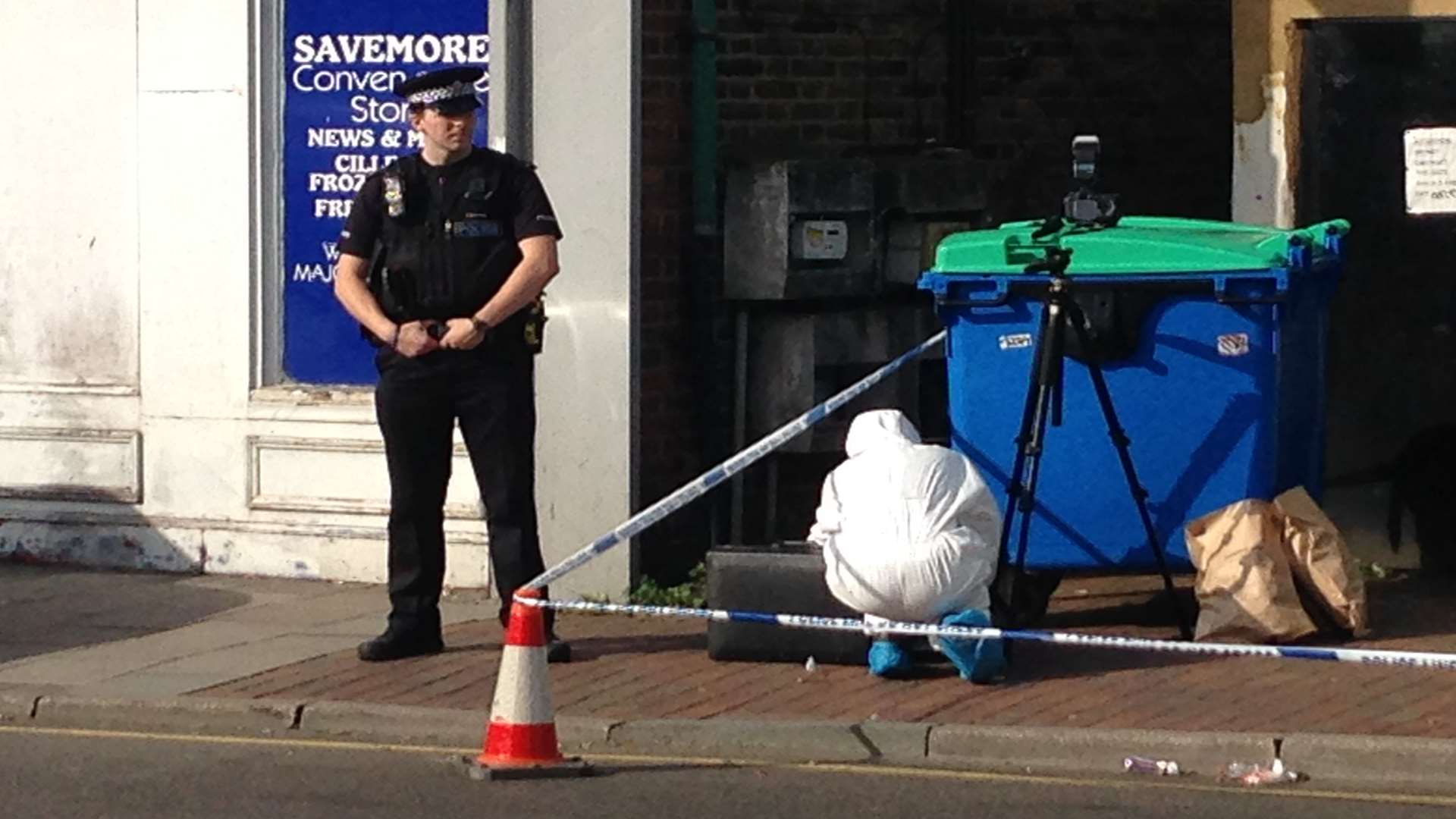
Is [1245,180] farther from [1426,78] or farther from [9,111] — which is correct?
[9,111]

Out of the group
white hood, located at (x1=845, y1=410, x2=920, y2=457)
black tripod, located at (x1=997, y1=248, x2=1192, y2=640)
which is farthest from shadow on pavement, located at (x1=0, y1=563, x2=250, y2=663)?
black tripod, located at (x1=997, y1=248, x2=1192, y2=640)

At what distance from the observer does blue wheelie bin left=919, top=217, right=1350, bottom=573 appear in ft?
32.0

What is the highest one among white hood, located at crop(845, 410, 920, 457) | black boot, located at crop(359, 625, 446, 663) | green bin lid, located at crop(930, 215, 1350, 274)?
green bin lid, located at crop(930, 215, 1350, 274)

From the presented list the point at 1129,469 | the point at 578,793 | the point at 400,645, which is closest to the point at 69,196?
the point at 400,645

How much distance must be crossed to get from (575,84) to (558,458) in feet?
4.76

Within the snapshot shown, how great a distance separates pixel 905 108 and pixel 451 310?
351 cm

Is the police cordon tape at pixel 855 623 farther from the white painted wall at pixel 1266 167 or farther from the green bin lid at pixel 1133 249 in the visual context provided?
the white painted wall at pixel 1266 167

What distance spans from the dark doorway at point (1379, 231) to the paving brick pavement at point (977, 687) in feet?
3.79

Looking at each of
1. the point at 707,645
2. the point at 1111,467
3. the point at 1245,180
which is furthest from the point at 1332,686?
the point at 1245,180

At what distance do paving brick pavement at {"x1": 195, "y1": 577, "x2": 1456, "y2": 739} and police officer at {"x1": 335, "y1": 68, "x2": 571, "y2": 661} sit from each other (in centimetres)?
31

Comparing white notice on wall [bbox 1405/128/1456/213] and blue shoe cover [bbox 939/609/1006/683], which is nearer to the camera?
blue shoe cover [bbox 939/609/1006/683]

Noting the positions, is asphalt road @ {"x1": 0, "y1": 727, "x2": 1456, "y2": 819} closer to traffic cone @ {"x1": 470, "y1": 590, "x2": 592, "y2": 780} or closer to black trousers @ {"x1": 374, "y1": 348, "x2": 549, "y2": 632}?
traffic cone @ {"x1": 470, "y1": 590, "x2": 592, "y2": 780}

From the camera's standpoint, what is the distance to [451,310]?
9695 mm

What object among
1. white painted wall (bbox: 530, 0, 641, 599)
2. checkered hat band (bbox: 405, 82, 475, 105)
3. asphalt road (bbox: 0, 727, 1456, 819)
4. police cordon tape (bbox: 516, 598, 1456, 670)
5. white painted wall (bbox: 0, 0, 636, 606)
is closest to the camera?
asphalt road (bbox: 0, 727, 1456, 819)
